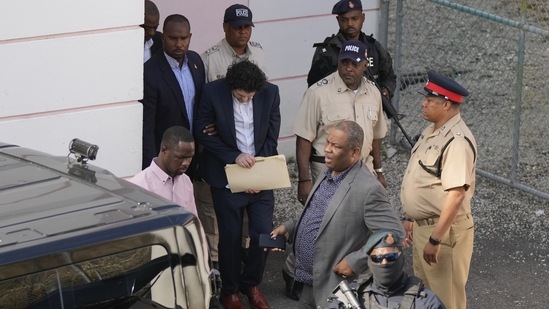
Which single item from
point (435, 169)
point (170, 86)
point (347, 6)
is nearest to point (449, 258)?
point (435, 169)

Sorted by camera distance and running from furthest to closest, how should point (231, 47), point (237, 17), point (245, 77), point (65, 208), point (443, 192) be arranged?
point (231, 47), point (237, 17), point (245, 77), point (443, 192), point (65, 208)

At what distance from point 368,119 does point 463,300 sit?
4.89 ft

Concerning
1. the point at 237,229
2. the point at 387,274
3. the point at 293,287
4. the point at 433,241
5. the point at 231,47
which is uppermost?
the point at 231,47

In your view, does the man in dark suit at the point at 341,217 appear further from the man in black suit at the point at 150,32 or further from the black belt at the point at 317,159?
the man in black suit at the point at 150,32

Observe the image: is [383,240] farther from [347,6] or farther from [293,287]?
[347,6]

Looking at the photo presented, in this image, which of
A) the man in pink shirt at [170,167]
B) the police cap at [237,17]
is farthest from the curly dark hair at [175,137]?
the police cap at [237,17]

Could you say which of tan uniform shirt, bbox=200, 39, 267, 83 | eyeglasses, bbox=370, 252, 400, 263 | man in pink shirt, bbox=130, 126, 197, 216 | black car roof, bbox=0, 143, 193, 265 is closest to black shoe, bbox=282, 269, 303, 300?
tan uniform shirt, bbox=200, 39, 267, 83

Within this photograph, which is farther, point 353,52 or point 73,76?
point 353,52

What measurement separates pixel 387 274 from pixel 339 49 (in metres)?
3.31

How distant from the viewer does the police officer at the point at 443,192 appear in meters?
6.57

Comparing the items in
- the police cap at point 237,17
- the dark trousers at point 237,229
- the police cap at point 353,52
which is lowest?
the dark trousers at point 237,229

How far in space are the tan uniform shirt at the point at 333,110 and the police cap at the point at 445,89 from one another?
0.95 meters

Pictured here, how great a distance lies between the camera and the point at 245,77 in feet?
23.6

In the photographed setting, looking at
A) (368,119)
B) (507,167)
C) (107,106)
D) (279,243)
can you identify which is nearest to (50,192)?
(279,243)
